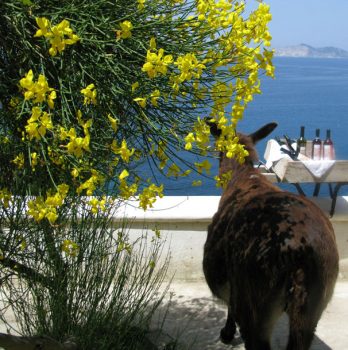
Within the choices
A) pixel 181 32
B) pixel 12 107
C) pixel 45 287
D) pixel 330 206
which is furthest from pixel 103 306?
pixel 330 206

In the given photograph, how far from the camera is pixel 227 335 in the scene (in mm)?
5344

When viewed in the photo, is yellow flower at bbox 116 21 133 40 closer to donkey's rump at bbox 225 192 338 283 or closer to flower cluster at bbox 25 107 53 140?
flower cluster at bbox 25 107 53 140

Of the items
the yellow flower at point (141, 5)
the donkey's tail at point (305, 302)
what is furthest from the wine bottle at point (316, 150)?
the yellow flower at point (141, 5)

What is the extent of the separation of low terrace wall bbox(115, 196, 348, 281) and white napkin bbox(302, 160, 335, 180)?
82 cm

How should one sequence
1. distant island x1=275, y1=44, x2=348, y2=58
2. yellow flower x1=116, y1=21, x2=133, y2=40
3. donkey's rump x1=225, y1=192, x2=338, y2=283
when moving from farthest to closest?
distant island x1=275, y1=44, x2=348, y2=58 < donkey's rump x1=225, y1=192, x2=338, y2=283 < yellow flower x1=116, y1=21, x2=133, y2=40

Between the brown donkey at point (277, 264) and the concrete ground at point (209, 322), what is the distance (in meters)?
0.81

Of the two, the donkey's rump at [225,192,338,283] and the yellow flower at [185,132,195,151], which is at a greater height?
the yellow flower at [185,132,195,151]

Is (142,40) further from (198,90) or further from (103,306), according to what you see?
(103,306)

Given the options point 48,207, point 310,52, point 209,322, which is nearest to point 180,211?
point 209,322

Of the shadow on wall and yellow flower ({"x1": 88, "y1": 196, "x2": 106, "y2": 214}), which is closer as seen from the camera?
yellow flower ({"x1": 88, "y1": 196, "x2": 106, "y2": 214})

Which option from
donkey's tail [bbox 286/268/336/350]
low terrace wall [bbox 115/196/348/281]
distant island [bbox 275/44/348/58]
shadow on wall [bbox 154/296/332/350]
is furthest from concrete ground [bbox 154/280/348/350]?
distant island [bbox 275/44/348/58]

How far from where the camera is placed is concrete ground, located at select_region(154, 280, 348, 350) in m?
5.27

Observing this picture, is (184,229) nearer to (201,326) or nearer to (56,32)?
(201,326)

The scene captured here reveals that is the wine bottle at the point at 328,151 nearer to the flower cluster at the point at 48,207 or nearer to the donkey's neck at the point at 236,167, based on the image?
the donkey's neck at the point at 236,167
